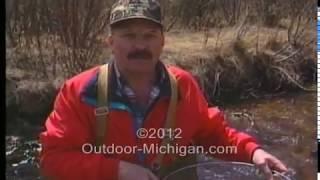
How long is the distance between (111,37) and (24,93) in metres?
0.57

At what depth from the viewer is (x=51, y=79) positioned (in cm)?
395

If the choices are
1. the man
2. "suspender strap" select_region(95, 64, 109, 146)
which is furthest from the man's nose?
"suspender strap" select_region(95, 64, 109, 146)

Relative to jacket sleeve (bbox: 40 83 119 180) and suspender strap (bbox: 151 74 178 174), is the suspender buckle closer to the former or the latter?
jacket sleeve (bbox: 40 83 119 180)

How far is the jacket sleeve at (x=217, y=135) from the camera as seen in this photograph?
398cm

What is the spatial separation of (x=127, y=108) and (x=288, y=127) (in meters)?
0.91

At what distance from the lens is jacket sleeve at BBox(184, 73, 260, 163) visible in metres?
3.98

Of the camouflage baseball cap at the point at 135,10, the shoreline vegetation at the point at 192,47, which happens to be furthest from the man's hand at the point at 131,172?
the camouflage baseball cap at the point at 135,10

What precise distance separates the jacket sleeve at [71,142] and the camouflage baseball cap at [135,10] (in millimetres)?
457

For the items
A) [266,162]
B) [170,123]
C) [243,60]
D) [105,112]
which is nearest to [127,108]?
[105,112]

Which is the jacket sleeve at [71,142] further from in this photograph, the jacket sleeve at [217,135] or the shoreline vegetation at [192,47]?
the jacket sleeve at [217,135]

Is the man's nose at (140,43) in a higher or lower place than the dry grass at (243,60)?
higher

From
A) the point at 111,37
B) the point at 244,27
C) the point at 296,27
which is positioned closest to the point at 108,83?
the point at 111,37

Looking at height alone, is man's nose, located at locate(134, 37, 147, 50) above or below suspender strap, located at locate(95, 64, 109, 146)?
above

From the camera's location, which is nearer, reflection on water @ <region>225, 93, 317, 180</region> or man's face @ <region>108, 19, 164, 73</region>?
man's face @ <region>108, 19, 164, 73</region>
